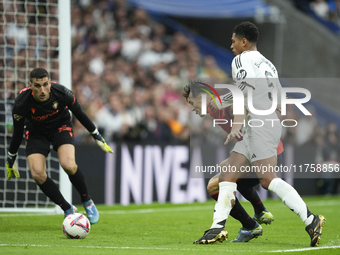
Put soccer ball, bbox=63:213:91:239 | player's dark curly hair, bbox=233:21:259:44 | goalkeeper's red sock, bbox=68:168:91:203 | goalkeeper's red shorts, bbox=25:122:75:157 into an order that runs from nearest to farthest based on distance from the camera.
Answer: player's dark curly hair, bbox=233:21:259:44
soccer ball, bbox=63:213:91:239
goalkeeper's red shorts, bbox=25:122:75:157
goalkeeper's red sock, bbox=68:168:91:203

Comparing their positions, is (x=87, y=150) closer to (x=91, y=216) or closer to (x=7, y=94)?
(x=7, y=94)

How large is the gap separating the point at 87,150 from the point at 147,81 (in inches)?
155

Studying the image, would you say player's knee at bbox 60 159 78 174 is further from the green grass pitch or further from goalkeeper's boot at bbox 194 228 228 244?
goalkeeper's boot at bbox 194 228 228 244

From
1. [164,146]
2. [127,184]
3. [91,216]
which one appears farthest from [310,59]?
[91,216]

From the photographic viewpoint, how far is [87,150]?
11180 millimetres

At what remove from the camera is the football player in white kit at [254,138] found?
200 inches

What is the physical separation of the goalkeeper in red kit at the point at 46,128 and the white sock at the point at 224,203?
204 centimetres

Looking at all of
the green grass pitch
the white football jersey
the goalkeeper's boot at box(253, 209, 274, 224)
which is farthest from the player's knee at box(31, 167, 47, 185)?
the white football jersey

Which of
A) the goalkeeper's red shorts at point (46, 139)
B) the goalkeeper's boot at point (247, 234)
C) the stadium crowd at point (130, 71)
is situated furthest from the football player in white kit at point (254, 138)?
the stadium crowd at point (130, 71)

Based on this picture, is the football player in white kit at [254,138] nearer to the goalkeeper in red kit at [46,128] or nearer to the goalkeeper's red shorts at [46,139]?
the goalkeeper in red kit at [46,128]

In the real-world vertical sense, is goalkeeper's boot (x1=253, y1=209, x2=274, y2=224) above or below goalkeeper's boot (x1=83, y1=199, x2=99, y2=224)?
above

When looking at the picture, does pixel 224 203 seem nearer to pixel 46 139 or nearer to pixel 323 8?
pixel 46 139

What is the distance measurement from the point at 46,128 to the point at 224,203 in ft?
8.78

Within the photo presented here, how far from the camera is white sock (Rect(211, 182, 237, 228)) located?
5246 mm
